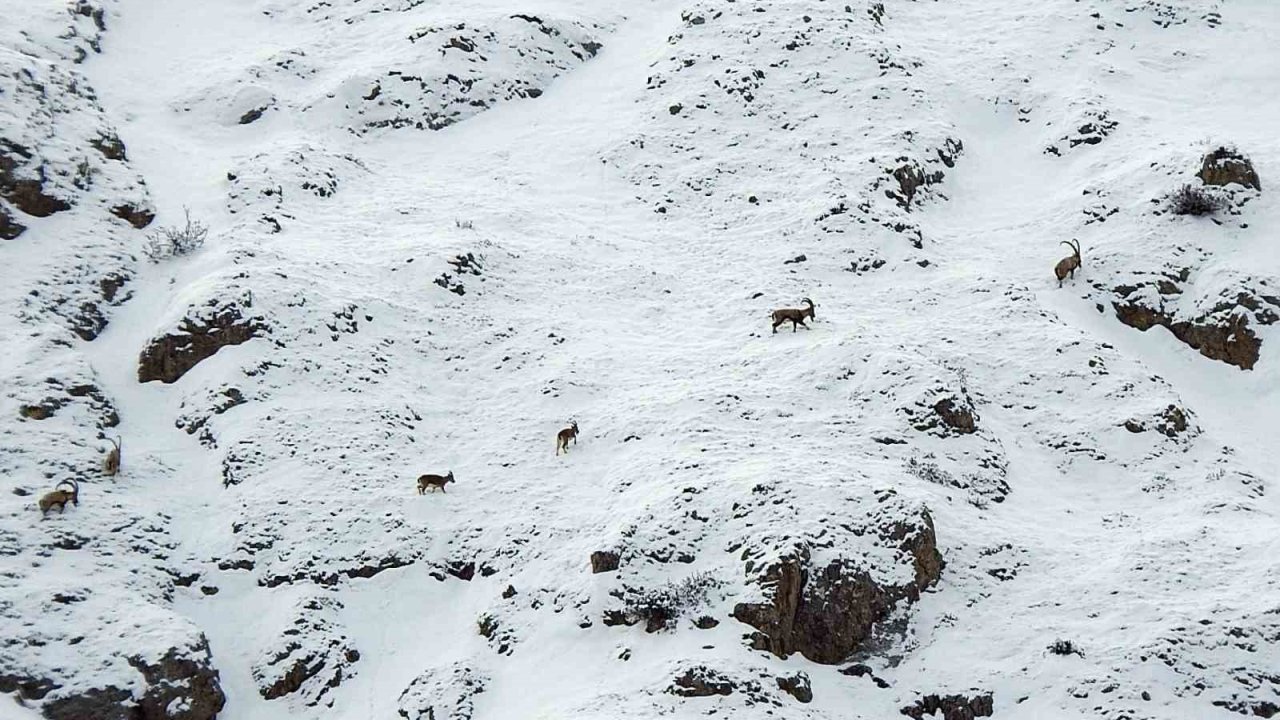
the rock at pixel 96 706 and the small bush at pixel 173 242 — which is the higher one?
the small bush at pixel 173 242

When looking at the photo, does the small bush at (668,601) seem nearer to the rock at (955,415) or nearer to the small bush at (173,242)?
the rock at (955,415)

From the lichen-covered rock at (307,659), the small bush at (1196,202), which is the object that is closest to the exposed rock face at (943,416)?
the small bush at (1196,202)

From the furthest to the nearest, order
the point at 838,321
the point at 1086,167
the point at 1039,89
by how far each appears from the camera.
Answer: the point at 1039,89, the point at 1086,167, the point at 838,321

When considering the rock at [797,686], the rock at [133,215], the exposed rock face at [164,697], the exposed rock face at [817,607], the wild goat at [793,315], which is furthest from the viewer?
the rock at [133,215]

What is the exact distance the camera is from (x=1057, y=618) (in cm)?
1284

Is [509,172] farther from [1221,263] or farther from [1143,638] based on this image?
[1143,638]

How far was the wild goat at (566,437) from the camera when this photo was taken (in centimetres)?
1605

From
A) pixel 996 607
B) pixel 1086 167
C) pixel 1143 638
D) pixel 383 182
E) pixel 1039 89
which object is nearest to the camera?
pixel 1143 638

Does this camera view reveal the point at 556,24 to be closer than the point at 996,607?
No

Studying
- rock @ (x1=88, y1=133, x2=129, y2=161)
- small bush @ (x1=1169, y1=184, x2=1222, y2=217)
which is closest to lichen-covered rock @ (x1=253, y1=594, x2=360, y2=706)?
rock @ (x1=88, y1=133, x2=129, y2=161)

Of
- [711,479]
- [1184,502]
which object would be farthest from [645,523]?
[1184,502]

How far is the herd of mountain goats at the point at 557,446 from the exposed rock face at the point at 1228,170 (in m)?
3.18

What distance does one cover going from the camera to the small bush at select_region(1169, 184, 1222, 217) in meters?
20.0

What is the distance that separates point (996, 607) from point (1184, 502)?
3916 mm
